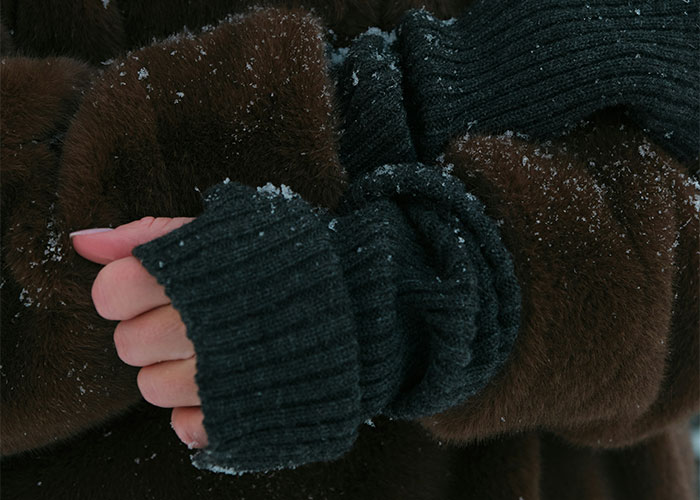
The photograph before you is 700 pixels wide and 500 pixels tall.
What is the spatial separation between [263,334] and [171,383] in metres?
0.15

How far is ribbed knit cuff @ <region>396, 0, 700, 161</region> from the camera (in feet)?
2.64

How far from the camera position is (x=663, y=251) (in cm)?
79

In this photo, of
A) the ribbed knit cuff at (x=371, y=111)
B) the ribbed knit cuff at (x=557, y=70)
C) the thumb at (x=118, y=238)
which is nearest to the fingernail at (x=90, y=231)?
the thumb at (x=118, y=238)

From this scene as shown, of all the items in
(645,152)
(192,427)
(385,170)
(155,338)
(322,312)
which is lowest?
(192,427)

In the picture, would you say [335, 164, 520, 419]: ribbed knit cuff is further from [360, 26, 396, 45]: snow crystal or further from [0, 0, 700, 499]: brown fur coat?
[360, 26, 396, 45]: snow crystal

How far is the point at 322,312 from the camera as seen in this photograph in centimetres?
65

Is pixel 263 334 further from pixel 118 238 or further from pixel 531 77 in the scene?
pixel 531 77

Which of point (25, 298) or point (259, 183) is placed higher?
point (259, 183)

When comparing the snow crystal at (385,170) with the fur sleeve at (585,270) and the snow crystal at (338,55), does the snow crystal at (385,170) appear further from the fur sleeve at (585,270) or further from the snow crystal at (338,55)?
the snow crystal at (338,55)

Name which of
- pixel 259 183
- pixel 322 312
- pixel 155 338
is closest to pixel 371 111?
pixel 259 183

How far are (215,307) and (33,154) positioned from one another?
0.35m

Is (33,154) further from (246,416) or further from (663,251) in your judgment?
(663,251)

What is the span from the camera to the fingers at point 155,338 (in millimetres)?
680

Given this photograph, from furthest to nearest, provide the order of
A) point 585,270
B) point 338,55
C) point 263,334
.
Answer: point 338,55 < point 585,270 < point 263,334
